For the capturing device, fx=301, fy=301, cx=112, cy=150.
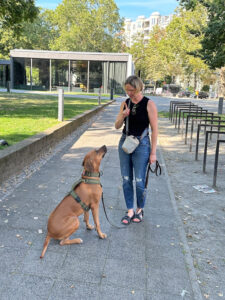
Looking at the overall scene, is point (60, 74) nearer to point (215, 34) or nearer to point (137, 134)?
point (215, 34)

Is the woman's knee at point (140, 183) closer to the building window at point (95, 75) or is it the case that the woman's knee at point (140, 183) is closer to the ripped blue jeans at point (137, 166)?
the ripped blue jeans at point (137, 166)

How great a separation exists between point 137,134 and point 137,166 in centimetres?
40

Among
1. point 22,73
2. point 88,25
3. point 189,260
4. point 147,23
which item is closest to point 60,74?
point 22,73

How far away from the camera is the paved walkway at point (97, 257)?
8.27ft

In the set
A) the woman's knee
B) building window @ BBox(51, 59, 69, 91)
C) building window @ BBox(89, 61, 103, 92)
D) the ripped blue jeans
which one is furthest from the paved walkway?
building window @ BBox(51, 59, 69, 91)

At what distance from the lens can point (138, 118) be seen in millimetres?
3490

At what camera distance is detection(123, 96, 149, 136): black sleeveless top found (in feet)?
11.3

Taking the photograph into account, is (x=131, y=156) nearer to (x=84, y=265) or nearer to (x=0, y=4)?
(x=84, y=265)

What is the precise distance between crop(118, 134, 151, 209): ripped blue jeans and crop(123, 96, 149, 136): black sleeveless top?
0.13m

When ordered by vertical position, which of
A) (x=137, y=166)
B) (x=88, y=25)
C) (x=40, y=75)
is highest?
(x=88, y=25)

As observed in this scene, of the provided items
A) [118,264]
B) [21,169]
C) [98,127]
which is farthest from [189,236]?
[98,127]

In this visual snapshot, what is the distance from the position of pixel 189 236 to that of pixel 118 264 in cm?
116

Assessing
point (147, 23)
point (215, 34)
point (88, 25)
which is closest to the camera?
point (215, 34)

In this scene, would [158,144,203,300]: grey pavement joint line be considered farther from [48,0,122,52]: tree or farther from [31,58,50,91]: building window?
[48,0,122,52]: tree
